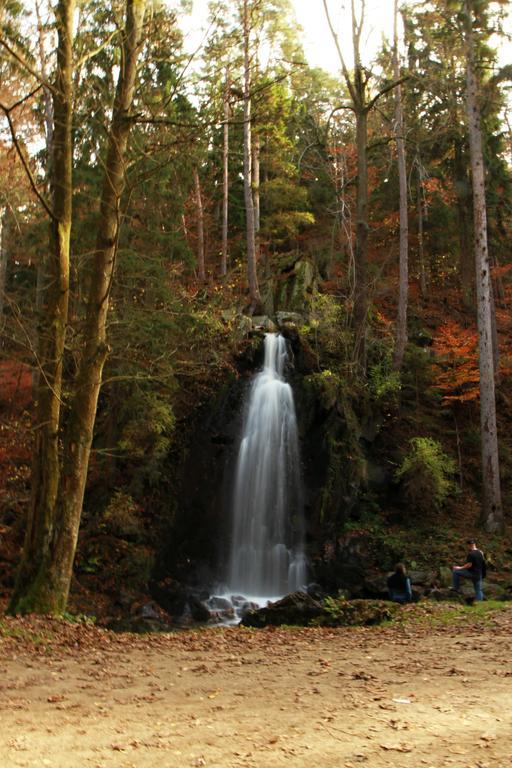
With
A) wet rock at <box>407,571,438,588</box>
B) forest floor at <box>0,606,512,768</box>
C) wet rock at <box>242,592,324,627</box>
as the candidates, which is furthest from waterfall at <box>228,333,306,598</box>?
forest floor at <box>0,606,512,768</box>

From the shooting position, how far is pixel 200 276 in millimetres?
24250

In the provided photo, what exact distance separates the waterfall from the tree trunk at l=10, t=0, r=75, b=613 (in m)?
6.58

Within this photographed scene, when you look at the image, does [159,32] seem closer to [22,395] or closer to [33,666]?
[33,666]

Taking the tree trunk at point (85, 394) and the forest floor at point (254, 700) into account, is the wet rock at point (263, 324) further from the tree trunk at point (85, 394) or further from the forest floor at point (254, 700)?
the forest floor at point (254, 700)

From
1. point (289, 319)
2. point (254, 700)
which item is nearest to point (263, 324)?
point (289, 319)

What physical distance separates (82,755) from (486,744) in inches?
86.7

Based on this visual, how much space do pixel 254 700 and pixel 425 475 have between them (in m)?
12.1

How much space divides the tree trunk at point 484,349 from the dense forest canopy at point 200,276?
5cm

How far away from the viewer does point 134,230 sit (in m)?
15.6

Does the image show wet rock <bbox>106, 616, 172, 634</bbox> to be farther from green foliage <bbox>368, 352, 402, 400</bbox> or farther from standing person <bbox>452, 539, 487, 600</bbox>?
green foliage <bbox>368, 352, 402, 400</bbox>

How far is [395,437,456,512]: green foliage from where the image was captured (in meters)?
15.8

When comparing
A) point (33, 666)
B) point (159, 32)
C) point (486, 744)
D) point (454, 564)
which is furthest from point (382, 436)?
point (486, 744)

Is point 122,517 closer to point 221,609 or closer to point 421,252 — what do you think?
→ point 221,609

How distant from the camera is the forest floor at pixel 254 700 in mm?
3361
